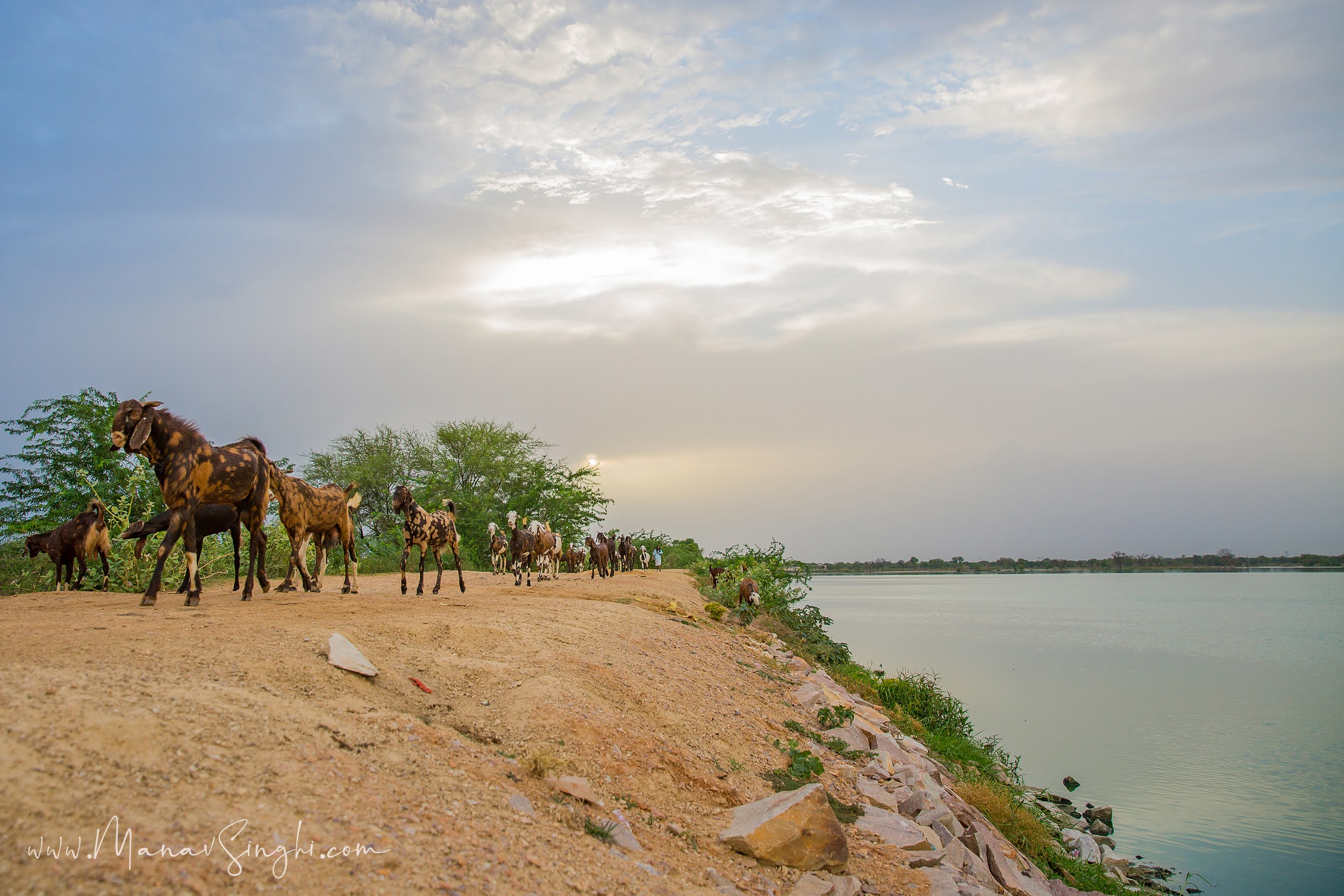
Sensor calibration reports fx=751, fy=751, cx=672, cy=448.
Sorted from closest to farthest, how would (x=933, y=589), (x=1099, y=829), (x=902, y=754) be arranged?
(x=902, y=754)
(x=1099, y=829)
(x=933, y=589)

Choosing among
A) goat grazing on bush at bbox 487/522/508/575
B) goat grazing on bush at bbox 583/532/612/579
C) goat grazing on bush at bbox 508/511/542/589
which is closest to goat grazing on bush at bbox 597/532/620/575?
goat grazing on bush at bbox 583/532/612/579

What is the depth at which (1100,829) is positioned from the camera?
42.0ft

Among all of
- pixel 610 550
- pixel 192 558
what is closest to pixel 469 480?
pixel 610 550

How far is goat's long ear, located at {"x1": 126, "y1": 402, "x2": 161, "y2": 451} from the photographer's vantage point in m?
8.37

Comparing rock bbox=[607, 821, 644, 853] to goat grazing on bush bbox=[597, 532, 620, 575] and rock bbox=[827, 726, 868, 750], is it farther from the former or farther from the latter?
goat grazing on bush bbox=[597, 532, 620, 575]

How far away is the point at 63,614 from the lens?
775 centimetres

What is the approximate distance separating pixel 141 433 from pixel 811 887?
825cm

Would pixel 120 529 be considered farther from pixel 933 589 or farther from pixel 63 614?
pixel 933 589

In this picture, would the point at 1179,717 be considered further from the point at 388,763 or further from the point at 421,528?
the point at 388,763

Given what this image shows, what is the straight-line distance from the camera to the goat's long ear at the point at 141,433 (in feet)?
27.5

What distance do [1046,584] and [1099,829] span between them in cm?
10488

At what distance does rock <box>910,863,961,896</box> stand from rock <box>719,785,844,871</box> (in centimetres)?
83

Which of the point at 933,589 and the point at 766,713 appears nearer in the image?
the point at 766,713

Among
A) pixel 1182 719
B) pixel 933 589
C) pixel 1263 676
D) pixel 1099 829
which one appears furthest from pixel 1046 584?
pixel 1099 829
